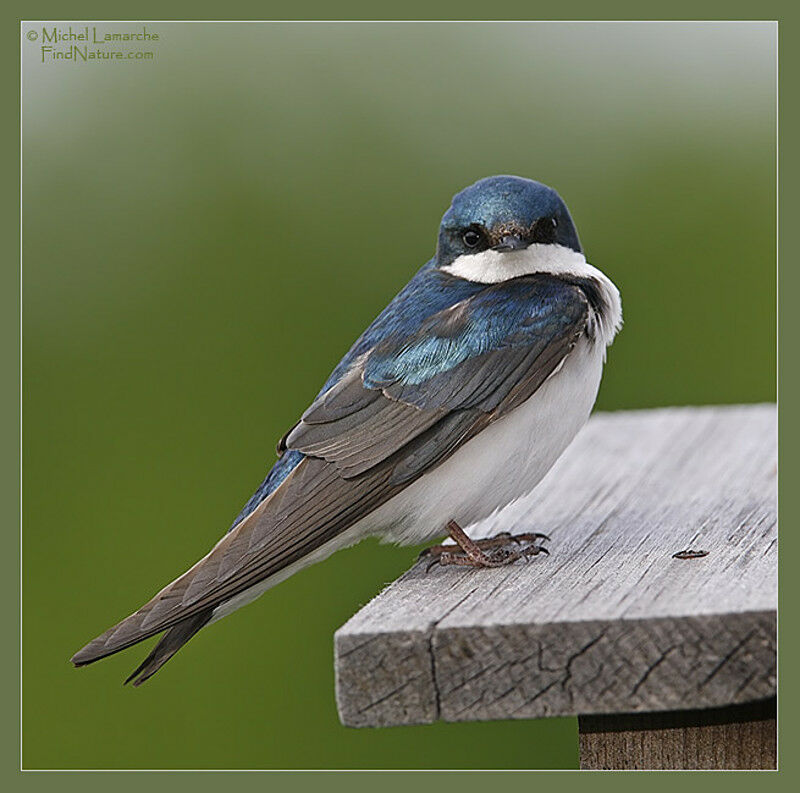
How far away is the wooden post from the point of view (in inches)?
84.0

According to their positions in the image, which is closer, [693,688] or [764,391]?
[693,688]

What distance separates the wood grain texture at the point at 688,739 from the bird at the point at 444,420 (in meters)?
0.46

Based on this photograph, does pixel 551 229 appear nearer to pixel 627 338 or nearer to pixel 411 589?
pixel 627 338

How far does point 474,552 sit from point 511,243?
67 cm

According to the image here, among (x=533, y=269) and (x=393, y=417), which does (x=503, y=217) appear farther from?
(x=393, y=417)

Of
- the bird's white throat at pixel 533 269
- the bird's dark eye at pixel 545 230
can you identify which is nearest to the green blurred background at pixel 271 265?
the bird's white throat at pixel 533 269

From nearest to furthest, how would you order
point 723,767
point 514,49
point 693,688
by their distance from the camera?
point 693,688, point 723,767, point 514,49

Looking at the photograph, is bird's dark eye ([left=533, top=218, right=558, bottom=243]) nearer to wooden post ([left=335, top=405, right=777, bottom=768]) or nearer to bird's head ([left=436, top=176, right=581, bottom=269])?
bird's head ([left=436, top=176, right=581, bottom=269])

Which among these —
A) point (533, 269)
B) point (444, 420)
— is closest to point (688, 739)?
point (444, 420)

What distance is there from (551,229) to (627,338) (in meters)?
0.65

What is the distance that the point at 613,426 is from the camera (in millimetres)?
4246

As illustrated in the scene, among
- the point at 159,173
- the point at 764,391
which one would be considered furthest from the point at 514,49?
the point at 764,391

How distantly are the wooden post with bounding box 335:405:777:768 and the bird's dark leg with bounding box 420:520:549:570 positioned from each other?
4 centimetres

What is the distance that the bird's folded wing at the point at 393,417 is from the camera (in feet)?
8.71
